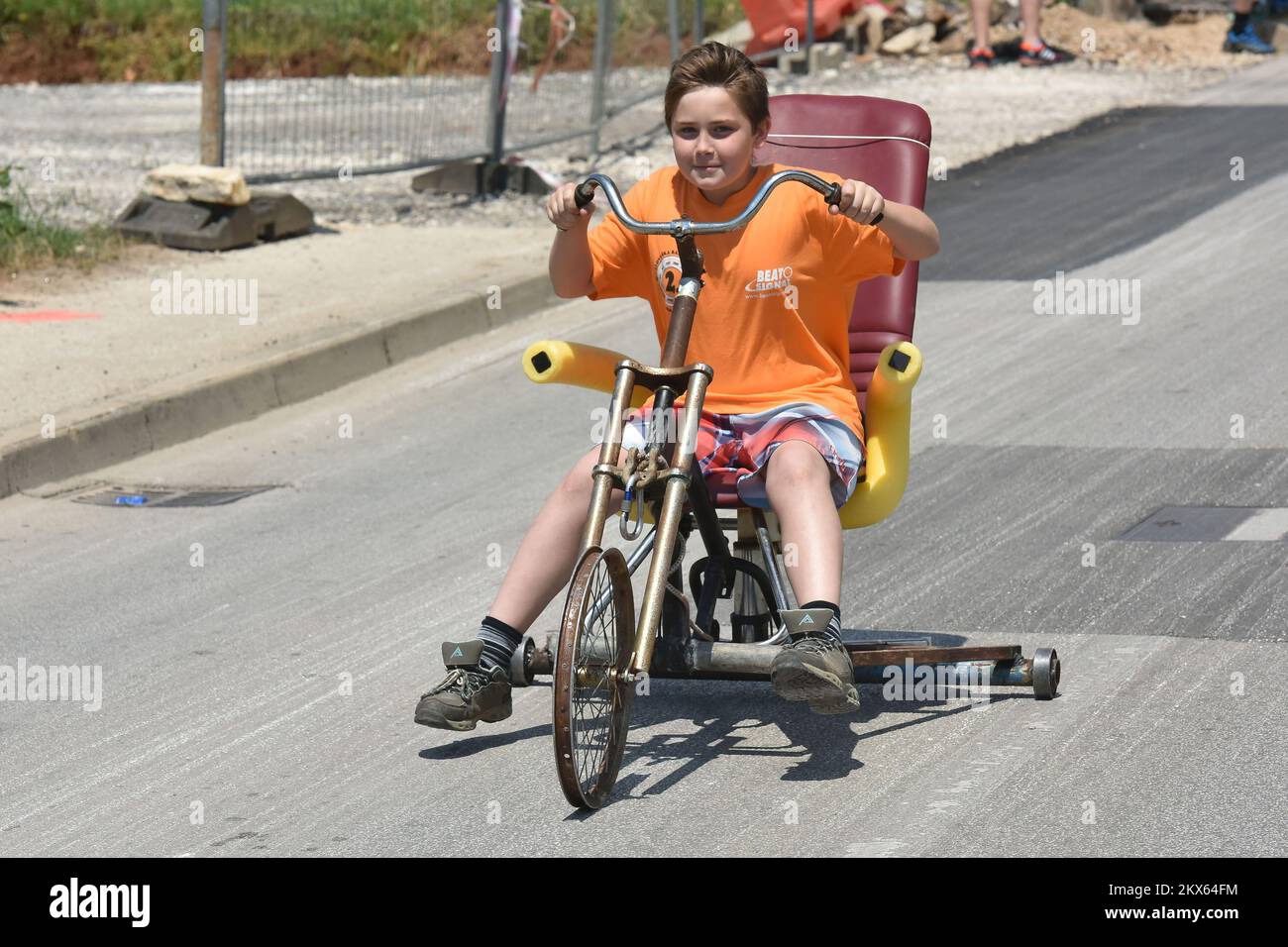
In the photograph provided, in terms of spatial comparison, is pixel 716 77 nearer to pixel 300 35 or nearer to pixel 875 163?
pixel 875 163

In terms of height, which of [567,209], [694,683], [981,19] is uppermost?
[567,209]

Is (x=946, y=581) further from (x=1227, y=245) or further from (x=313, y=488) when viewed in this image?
(x=1227, y=245)

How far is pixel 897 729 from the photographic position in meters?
5.03

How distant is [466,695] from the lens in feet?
15.8

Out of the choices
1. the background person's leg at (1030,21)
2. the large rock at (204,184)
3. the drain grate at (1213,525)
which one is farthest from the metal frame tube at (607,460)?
the background person's leg at (1030,21)

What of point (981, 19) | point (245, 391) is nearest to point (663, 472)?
point (245, 391)

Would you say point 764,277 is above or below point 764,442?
above

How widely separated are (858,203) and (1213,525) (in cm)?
248

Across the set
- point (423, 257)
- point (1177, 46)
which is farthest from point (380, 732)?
point (1177, 46)

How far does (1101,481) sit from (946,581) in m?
1.28

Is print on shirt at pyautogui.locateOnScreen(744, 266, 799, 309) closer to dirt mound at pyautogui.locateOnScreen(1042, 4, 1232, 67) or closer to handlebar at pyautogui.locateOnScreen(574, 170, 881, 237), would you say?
handlebar at pyautogui.locateOnScreen(574, 170, 881, 237)

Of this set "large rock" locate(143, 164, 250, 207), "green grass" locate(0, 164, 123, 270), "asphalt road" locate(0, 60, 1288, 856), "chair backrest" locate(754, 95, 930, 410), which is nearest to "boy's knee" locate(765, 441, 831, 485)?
"asphalt road" locate(0, 60, 1288, 856)

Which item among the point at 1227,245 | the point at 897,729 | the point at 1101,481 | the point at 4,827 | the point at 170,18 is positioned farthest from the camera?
the point at 170,18

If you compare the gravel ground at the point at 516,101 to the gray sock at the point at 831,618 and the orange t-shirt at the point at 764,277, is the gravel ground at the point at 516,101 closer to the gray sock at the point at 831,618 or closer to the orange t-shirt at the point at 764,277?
the orange t-shirt at the point at 764,277
